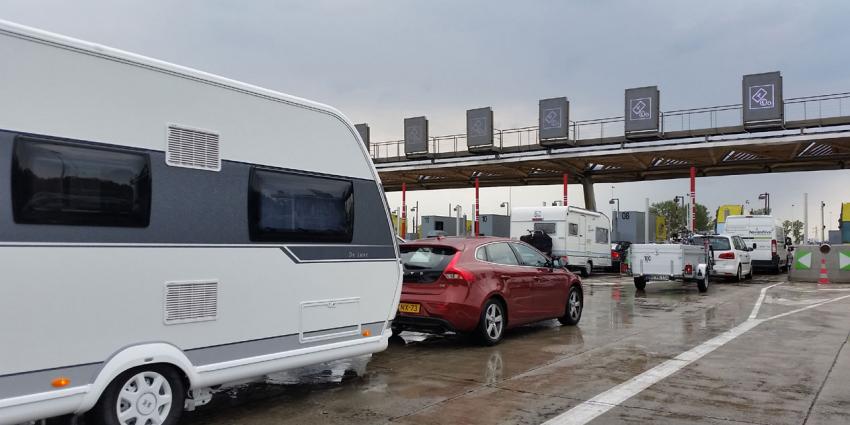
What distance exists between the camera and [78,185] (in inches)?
166

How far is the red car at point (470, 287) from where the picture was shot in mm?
8062

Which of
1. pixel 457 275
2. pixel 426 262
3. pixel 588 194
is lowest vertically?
pixel 457 275

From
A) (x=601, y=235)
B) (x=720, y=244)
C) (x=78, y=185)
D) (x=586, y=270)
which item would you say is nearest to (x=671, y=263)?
(x=720, y=244)

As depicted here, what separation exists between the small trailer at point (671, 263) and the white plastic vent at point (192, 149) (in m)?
14.4

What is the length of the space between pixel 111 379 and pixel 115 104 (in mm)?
1862

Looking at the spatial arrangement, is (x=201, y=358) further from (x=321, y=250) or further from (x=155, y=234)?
(x=321, y=250)

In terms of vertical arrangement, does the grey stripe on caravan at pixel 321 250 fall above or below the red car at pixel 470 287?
above

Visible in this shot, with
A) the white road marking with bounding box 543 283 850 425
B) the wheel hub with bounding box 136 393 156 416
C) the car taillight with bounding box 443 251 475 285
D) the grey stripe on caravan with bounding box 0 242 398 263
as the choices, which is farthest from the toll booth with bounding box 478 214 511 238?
the wheel hub with bounding box 136 393 156 416

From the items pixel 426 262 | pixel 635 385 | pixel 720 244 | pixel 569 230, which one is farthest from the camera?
pixel 569 230

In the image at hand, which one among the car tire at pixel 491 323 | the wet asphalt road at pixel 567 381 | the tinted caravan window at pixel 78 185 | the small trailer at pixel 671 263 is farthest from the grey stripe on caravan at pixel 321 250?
the small trailer at pixel 671 263

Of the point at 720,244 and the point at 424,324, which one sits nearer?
the point at 424,324

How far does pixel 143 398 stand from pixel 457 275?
432 cm

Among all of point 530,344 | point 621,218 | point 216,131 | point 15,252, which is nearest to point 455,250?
point 530,344

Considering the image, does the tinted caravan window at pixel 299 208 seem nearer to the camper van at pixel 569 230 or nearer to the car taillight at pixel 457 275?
the car taillight at pixel 457 275
